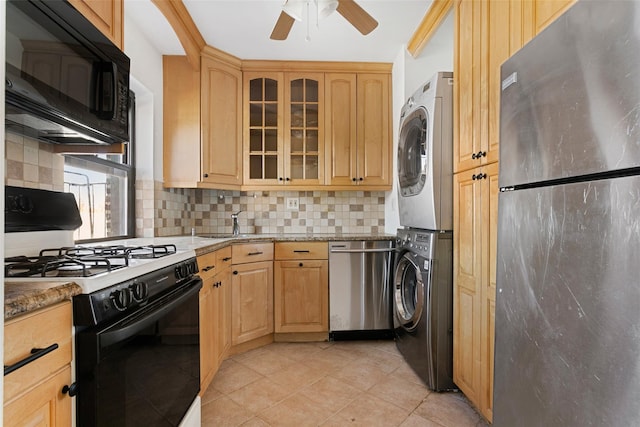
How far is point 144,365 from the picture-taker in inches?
41.3

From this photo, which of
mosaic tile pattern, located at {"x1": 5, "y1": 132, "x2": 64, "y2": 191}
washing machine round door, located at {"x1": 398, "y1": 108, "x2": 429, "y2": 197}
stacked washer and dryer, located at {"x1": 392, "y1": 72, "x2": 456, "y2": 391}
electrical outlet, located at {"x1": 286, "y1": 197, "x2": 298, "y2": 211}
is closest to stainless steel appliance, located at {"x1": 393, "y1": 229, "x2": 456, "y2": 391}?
stacked washer and dryer, located at {"x1": 392, "y1": 72, "x2": 456, "y2": 391}

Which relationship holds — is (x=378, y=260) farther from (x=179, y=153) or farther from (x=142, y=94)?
(x=142, y=94)

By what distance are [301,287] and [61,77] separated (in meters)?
2.06

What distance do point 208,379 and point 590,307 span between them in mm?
1865

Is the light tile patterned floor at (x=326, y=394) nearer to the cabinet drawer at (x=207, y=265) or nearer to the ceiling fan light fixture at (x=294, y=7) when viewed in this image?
the cabinet drawer at (x=207, y=265)

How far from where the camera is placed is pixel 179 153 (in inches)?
104

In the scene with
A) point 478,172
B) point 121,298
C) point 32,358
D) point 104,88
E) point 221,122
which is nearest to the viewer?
point 32,358

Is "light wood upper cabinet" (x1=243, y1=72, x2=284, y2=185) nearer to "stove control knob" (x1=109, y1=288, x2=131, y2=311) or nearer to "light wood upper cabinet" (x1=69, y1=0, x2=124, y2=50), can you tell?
"light wood upper cabinet" (x1=69, y1=0, x2=124, y2=50)

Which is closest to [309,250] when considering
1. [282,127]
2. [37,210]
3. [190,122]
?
[282,127]

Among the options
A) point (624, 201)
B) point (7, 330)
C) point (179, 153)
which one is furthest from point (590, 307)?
point (179, 153)

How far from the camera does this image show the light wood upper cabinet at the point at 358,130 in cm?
296

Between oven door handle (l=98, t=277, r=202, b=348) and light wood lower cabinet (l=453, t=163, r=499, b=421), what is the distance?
1375mm

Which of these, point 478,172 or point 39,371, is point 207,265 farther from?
point 478,172

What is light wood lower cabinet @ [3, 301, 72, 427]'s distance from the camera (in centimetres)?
61
